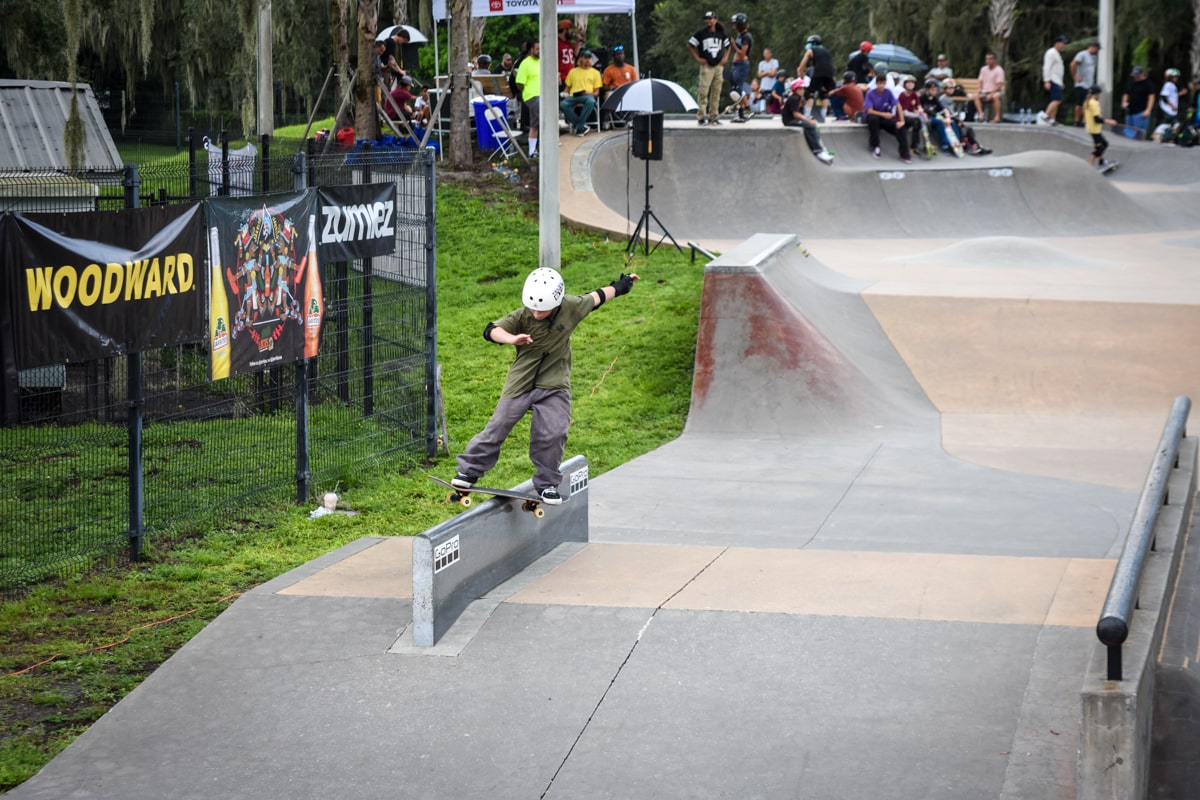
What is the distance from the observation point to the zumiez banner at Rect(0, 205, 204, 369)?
7035 mm

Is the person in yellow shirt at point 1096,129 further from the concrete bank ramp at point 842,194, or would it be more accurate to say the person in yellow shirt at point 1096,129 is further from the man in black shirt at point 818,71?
the man in black shirt at point 818,71

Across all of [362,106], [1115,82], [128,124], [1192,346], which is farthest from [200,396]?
[1115,82]

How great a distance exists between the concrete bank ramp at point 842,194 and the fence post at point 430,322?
1059 centimetres

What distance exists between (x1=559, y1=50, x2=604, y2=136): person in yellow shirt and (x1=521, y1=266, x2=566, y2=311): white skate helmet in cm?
1687

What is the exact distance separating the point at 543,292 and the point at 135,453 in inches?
109

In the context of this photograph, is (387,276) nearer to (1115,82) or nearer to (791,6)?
(1115,82)

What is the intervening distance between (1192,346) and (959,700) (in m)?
9.66

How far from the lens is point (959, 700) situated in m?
5.59

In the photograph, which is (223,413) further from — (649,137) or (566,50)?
(566,50)

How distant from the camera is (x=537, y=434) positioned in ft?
25.0

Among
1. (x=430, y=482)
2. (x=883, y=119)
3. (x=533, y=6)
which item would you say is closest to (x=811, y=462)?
(x=430, y=482)

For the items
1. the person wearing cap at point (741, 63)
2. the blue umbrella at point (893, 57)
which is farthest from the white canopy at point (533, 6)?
the blue umbrella at point (893, 57)

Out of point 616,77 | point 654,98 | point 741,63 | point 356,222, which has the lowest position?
point 356,222

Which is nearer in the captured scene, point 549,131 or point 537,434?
point 537,434
